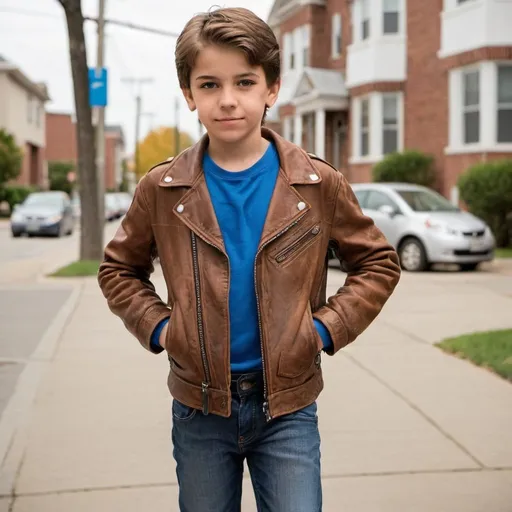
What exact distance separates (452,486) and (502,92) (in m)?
17.6

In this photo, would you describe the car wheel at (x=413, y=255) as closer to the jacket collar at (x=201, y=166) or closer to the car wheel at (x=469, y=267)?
the car wheel at (x=469, y=267)

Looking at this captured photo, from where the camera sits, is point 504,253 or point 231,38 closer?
point 231,38

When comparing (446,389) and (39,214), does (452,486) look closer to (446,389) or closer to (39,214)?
(446,389)

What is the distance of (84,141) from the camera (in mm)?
16031

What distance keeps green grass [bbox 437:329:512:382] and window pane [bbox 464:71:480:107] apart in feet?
45.7

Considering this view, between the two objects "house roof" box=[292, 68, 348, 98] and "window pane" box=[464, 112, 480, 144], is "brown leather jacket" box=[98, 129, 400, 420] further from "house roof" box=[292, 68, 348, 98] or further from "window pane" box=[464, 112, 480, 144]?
"house roof" box=[292, 68, 348, 98]

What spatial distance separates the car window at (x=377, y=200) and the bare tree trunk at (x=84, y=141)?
4.89 m

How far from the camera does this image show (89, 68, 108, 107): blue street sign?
53.6 feet

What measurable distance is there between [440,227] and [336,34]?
51.5 ft

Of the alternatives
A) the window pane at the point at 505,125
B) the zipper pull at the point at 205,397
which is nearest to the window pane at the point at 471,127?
the window pane at the point at 505,125

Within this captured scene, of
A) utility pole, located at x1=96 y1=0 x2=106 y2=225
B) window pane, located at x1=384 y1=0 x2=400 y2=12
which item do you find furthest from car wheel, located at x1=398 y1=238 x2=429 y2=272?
window pane, located at x1=384 y1=0 x2=400 y2=12

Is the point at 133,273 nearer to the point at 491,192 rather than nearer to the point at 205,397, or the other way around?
the point at 205,397

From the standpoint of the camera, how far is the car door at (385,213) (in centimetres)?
1573

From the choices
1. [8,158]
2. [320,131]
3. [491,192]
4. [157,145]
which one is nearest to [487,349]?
[491,192]
